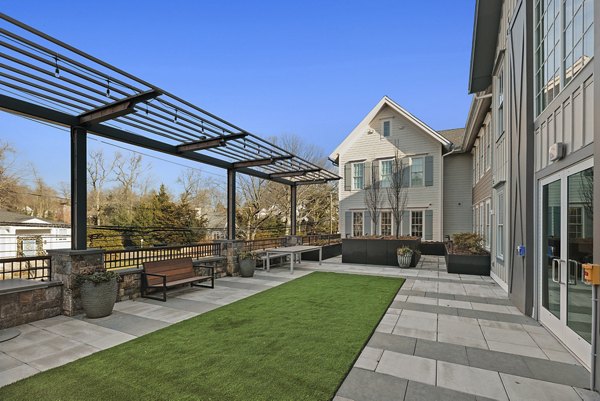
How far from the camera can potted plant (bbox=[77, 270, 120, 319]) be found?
4969 mm

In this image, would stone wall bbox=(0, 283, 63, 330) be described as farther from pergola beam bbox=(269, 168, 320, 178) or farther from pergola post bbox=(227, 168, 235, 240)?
pergola beam bbox=(269, 168, 320, 178)

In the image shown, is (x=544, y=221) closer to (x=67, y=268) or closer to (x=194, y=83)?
(x=67, y=268)

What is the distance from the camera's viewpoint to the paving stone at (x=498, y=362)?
3275 mm

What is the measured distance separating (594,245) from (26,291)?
773 cm

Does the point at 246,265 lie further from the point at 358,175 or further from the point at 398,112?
the point at 398,112

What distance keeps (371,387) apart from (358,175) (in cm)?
1428

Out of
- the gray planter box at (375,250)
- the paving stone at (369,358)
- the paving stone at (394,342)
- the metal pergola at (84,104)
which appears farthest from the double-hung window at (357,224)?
the paving stone at (369,358)

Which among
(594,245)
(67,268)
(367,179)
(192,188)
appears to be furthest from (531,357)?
(192,188)

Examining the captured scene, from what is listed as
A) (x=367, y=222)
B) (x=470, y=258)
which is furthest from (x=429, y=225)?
(x=470, y=258)

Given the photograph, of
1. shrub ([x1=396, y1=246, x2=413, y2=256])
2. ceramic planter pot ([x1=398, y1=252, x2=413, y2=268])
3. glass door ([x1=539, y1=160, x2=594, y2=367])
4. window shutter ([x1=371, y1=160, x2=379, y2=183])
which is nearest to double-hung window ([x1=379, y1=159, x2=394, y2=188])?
window shutter ([x1=371, y1=160, x2=379, y2=183])

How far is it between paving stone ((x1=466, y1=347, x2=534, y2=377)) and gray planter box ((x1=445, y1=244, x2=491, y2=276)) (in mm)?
6186

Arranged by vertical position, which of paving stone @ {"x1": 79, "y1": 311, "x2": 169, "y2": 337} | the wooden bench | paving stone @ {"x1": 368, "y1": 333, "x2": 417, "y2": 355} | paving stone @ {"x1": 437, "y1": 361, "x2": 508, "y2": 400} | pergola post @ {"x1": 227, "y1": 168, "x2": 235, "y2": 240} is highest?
pergola post @ {"x1": 227, "y1": 168, "x2": 235, "y2": 240}

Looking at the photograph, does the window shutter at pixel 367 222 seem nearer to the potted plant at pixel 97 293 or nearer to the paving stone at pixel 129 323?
the paving stone at pixel 129 323

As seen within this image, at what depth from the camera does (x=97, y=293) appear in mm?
5000
